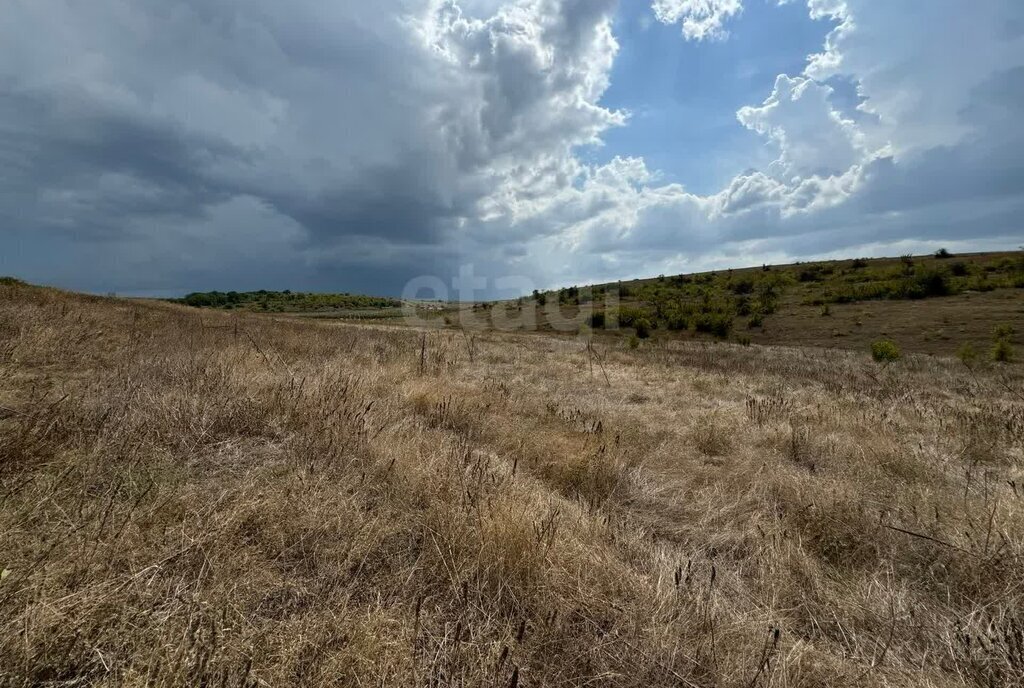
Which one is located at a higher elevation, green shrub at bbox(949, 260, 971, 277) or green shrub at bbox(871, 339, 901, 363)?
green shrub at bbox(949, 260, 971, 277)

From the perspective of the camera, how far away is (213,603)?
182cm

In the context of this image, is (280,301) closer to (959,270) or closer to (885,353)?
(885,353)

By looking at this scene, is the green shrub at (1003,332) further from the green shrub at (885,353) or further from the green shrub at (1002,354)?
the green shrub at (885,353)

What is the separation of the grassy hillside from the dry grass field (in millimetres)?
26183

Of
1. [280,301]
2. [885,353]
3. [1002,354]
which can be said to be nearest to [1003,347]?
[1002,354]

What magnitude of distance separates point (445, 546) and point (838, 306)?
4179 centimetres

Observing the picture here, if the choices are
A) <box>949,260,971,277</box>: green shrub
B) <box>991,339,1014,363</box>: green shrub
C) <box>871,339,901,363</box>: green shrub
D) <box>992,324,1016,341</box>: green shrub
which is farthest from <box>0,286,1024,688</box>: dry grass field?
<box>949,260,971,277</box>: green shrub

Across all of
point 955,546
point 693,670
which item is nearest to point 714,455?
point 955,546

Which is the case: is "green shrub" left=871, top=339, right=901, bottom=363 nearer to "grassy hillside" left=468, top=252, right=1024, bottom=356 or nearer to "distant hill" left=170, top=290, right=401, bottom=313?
"grassy hillside" left=468, top=252, right=1024, bottom=356

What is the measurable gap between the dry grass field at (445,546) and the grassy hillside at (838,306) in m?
26.2

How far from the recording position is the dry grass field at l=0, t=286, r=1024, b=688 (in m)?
1.68

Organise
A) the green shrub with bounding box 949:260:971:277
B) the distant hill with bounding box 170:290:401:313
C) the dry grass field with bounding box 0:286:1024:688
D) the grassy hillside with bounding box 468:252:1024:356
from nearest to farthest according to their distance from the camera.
Answer: the dry grass field with bounding box 0:286:1024:688
the grassy hillside with bounding box 468:252:1024:356
the green shrub with bounding box 949:260:971:277
the distant hill with bounding box 170:290:401:313

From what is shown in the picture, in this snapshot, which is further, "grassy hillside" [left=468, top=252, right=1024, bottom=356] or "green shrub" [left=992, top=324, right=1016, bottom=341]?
"grassy hillside" [left=468, top=252, right=1024, bottom=356]

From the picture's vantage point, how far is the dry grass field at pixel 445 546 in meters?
1.68
